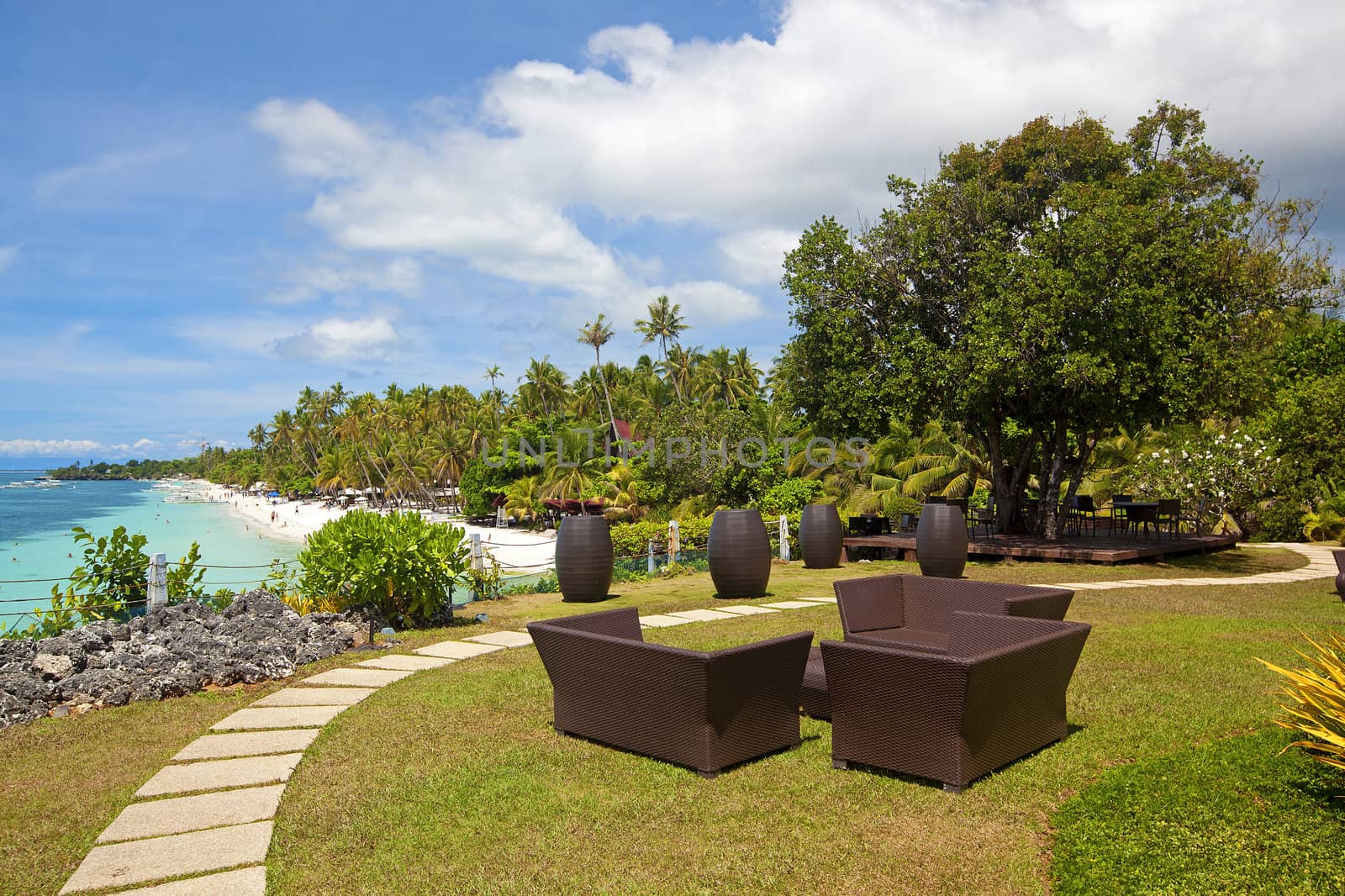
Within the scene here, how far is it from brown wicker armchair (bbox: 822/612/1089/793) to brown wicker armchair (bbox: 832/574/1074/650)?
4.81 ft

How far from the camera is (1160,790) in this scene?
13.4 feet

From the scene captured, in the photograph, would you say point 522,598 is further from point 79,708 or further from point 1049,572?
point 1049,572

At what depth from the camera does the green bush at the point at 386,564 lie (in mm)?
9086

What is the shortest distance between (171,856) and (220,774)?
45.2 inches

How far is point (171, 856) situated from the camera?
3.74 metres

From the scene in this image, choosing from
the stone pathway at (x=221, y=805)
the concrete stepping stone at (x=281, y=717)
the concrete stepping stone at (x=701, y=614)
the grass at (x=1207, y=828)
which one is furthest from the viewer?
the concrete stepping stone at (x=701, y=614)

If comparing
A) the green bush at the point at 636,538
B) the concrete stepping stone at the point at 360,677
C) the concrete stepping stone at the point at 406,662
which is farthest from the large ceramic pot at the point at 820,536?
the concrete stepping stone at the point at 360,677

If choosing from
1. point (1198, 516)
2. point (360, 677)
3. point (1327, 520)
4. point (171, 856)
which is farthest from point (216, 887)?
point (1327, 520)

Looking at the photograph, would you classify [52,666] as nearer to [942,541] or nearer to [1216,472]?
[942,541]

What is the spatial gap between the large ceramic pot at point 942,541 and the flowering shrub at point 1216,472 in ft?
31.4

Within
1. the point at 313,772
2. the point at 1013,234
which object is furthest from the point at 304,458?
the point at 313,772

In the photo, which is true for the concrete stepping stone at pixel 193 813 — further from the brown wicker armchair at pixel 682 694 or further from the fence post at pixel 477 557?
the fence post at pixel 477 557

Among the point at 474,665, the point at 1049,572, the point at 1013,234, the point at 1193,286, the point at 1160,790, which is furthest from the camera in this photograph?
the point at 1013,234

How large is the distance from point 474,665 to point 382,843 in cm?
371
